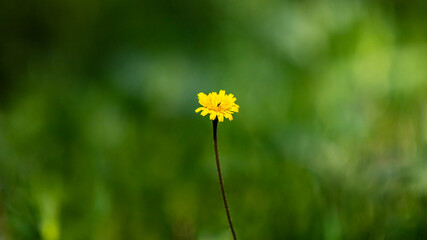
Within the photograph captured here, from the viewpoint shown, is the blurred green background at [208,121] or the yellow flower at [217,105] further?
the blurred green background at [208,121]

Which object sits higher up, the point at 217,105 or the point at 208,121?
the point at 208,121

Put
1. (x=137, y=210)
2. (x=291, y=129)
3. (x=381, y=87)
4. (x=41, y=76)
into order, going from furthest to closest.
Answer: (x=41, y=76) < (x=381, y=87) < (x=291, y=129) < (x=137, y=210)

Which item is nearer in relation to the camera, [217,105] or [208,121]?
[217,105]

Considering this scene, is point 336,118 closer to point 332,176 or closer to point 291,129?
point 291,129

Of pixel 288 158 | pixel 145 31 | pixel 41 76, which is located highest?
pixel 145 31

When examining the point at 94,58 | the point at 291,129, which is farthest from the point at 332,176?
the point at 94,58

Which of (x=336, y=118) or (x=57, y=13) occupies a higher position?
(x=57, y=13)

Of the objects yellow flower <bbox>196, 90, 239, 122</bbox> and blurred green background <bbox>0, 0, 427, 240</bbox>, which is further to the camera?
blurred green background <bbox>0, 0, 427, 240</bbox>

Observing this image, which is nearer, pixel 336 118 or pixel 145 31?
pixel 336 118
